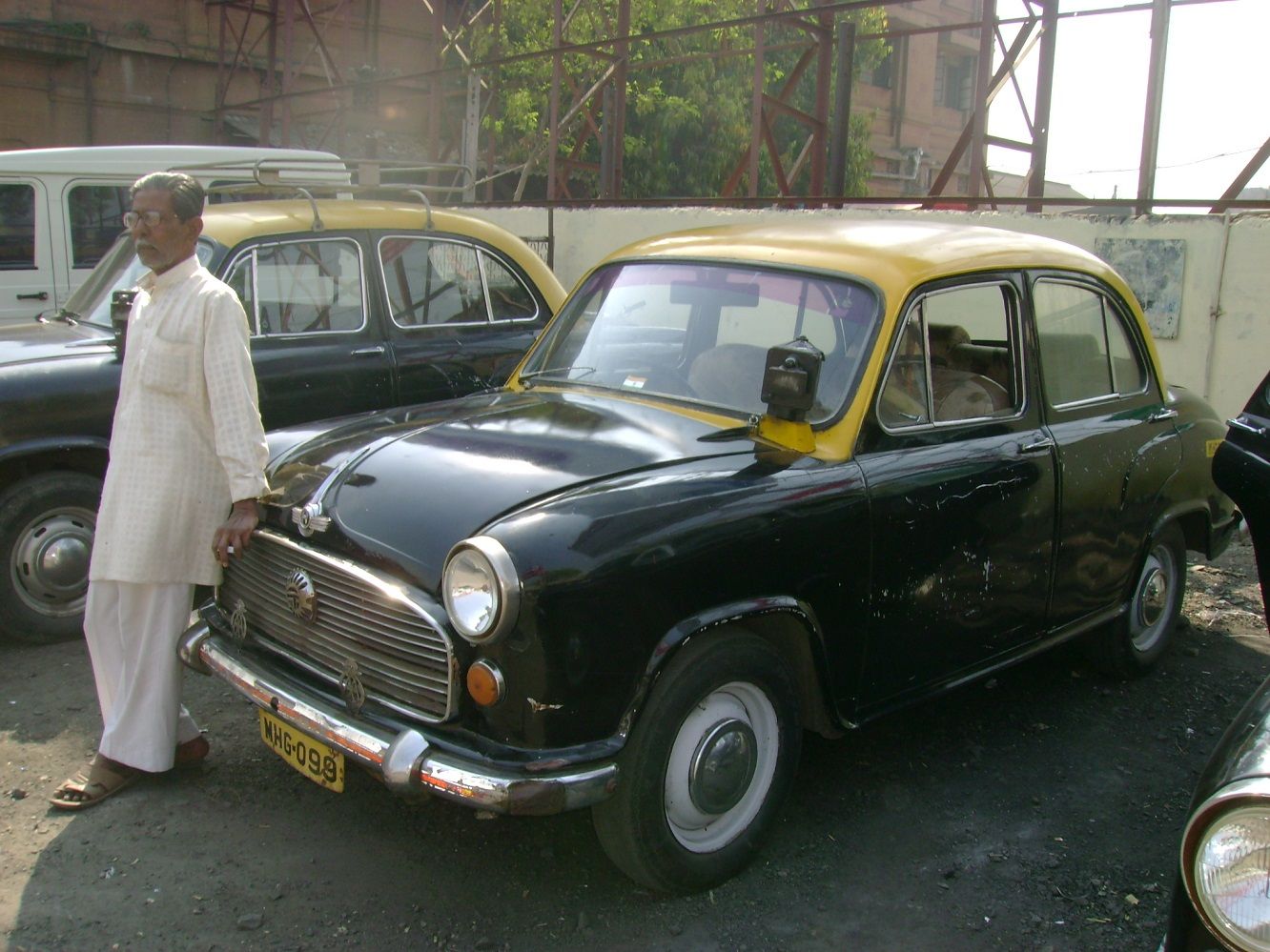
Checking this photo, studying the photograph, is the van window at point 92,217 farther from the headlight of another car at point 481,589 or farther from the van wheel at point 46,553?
the headlight of another car at point 481,589

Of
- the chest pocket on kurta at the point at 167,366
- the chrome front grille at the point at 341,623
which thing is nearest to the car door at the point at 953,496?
the chrome front grille at the point at 341,623

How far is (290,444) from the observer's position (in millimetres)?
3707

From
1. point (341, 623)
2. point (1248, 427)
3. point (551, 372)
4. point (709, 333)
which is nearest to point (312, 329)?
point (551, 372)

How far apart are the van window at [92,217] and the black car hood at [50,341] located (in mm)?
3157

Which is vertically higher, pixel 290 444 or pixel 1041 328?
pixel 1041 328

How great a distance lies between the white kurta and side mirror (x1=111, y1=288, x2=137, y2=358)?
1.24 meters

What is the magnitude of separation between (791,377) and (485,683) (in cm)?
126

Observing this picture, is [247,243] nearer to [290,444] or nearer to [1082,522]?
[290,444]

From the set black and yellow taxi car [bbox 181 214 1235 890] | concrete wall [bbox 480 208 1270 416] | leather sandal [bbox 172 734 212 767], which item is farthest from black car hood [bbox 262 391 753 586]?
concrete wall [bbox 480 208 1270 416]

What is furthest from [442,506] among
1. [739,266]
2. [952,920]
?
[952,920]

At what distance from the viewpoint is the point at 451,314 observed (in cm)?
588

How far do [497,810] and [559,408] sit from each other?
1.51 meters

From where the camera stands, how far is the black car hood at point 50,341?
4.86 m

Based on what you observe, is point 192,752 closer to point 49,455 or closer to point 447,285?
point 49,455
